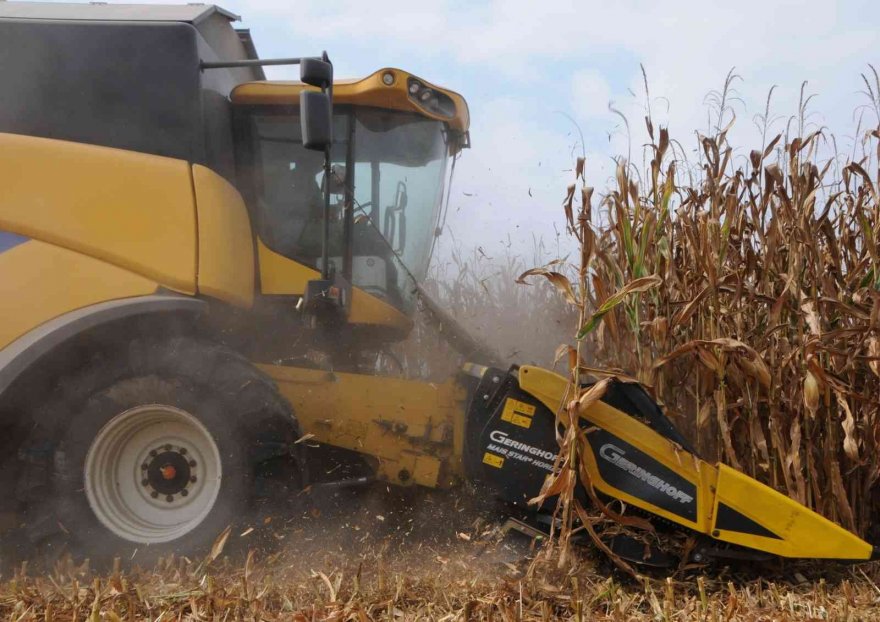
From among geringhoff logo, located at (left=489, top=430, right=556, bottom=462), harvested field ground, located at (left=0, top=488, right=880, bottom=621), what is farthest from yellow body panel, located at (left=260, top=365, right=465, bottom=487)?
geringhoff logo, located at (left=489, top=430, right=556, bottom=462)

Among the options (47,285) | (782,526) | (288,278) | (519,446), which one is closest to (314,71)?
(288,278)

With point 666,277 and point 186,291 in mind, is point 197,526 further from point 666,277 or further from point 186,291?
point 666,277

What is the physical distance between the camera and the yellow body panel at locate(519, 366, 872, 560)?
10.0ft

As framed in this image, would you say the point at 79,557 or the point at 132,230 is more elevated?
the point at 132,230

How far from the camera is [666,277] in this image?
345cm

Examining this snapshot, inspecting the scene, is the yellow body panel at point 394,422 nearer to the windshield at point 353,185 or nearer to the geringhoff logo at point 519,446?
the geringhoff logo at point 519,446

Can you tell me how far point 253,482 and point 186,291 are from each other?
2.64 feet

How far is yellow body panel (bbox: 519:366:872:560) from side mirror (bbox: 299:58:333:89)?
1574mm

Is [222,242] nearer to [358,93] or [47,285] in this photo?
[47,285]

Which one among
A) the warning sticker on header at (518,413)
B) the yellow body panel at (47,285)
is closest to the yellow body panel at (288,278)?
the yellow body panel at (47,285)

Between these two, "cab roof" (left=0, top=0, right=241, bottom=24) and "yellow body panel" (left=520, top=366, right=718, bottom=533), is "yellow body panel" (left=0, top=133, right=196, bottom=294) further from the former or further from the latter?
"yellow body panel" (left=520, top=366, right=718, bottom=533)

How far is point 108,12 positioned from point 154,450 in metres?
2.00

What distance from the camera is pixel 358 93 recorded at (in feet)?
12.8

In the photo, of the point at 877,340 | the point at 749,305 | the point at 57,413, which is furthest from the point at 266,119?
the point at 877,340
